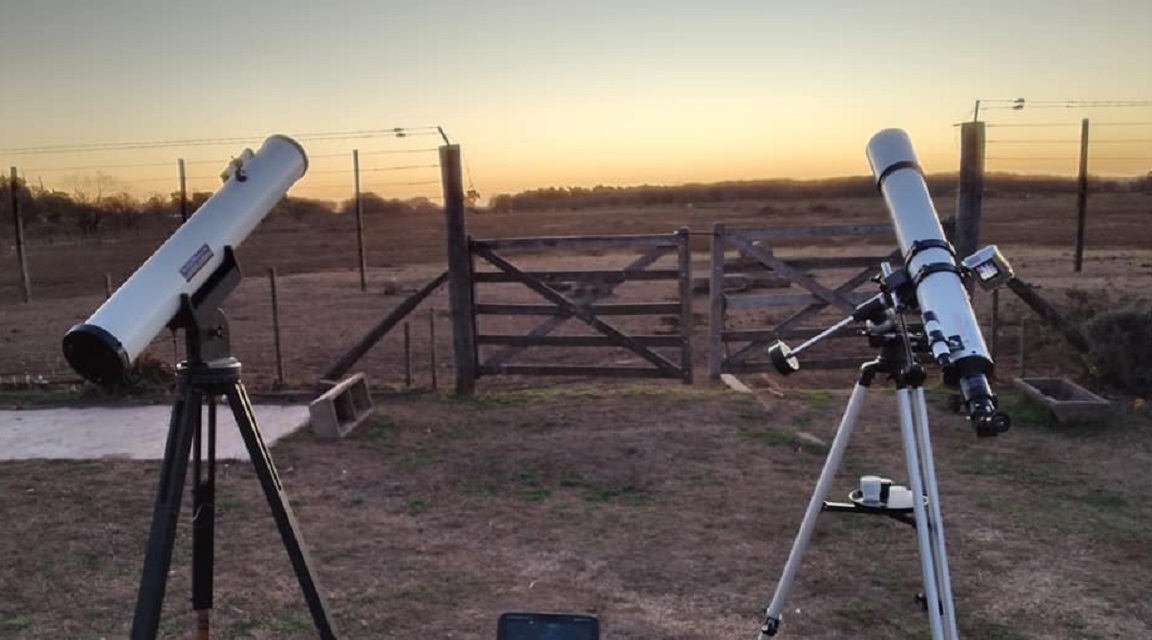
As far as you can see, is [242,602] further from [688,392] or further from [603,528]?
[688,392]

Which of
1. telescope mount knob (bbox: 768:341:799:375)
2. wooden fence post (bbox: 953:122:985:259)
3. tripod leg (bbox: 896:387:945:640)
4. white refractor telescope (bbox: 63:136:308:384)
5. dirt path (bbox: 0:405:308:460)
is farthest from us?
wooden fence post (bbox: 953:122:985:259)

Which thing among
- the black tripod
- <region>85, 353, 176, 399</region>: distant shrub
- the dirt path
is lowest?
the dirt path

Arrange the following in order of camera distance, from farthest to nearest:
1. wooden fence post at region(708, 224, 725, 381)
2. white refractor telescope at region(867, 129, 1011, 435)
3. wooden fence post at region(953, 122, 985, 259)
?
wooden fence post at region(708, 224, 725, 381), wooden fence post at region(953, 122, 985, 259), white refractor telescope at region(867, 129, 1011, 435)

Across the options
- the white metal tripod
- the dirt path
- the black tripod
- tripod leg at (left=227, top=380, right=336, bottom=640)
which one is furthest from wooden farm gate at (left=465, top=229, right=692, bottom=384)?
the white metal tripod

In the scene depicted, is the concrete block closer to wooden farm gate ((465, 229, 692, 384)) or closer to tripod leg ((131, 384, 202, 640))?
wooden farm gate ((465, 229, 692, 384))

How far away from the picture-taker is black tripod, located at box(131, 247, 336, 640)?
2.69m

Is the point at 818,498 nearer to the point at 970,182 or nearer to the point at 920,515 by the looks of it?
the point at 920,515

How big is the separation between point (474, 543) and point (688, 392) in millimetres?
3515

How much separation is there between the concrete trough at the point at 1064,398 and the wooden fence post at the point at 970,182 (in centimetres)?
127

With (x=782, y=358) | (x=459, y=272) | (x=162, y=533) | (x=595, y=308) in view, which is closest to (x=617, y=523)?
(x=782, y=358)

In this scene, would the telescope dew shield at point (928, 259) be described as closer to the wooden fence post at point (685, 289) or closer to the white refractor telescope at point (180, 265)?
the white refractor telescope at point (180, 265)

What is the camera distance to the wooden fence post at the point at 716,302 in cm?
792

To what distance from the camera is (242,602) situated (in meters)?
3.94

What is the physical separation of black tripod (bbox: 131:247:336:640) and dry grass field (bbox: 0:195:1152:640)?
927 millimetres
